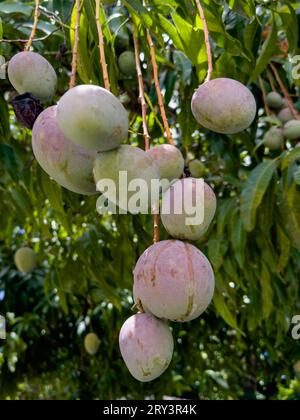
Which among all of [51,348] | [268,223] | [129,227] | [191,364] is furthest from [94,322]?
[268,223]

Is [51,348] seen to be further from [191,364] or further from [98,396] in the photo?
[191,364]

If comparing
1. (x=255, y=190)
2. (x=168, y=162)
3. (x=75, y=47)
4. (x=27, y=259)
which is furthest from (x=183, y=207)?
(x=27, y=259)

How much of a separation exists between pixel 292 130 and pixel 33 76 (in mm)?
814

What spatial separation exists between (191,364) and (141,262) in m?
2.01

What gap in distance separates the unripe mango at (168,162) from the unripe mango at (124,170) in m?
0.05

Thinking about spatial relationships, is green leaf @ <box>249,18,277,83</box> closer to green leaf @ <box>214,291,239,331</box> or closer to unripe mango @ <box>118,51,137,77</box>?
unripe mango @ <box>118,51,137,77</box>

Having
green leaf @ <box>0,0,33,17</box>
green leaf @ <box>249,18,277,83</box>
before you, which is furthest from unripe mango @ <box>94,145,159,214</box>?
green leaf @ <box>0,0,33,17</box>

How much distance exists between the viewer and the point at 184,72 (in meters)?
1.16

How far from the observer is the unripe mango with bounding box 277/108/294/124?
1321 millimetres

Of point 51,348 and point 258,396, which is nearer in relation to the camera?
point 51,348

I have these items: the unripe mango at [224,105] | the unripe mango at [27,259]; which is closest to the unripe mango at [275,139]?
the unripe mango at [224,105]

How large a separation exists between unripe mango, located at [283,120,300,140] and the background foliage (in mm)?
52

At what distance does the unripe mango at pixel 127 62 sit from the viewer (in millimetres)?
1209

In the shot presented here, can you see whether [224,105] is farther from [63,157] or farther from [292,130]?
[292,130]
